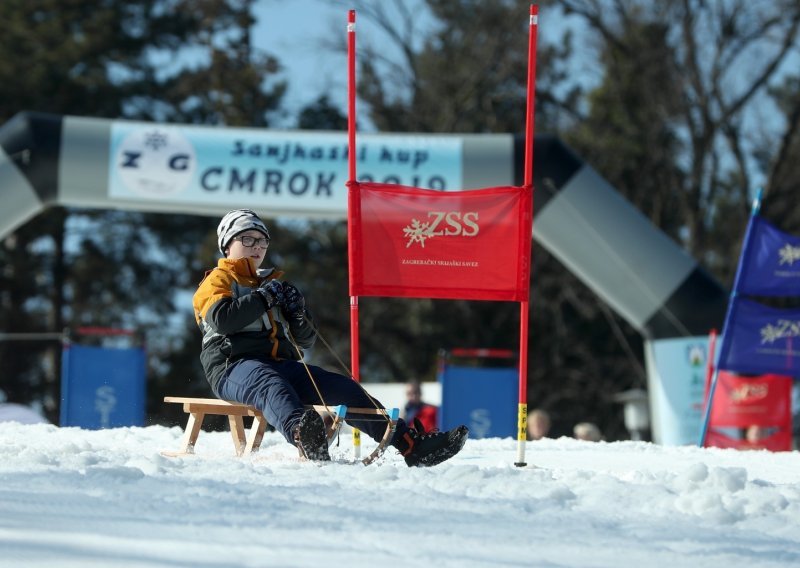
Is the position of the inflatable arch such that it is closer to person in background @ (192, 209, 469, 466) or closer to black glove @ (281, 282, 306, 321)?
person in background @ (192, 209, 469, 466)

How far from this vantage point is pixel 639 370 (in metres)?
22.3

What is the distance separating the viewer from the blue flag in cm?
939

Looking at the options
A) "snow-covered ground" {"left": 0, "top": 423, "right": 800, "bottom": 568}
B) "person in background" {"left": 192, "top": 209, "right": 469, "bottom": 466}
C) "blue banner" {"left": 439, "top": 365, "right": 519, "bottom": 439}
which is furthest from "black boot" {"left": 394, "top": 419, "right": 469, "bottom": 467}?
"blue banner" {"left": 439, "top": 365, "right": 519, "bottom": 439}

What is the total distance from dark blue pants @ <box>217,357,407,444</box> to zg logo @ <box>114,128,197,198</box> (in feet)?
20.1

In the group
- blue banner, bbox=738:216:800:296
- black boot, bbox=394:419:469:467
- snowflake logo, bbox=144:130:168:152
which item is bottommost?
black boot, bbox=394:419:469:467

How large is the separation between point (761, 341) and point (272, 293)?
5569 millimetres

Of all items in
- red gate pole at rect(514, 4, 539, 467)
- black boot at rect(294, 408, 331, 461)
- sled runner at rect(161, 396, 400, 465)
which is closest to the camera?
black boot at rect(294, 408, 331, 461)

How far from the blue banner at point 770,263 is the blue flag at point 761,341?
0.52 ft

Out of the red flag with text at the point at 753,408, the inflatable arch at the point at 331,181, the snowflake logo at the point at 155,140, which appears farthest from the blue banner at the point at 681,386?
the snowflake logo at the point at 155,140

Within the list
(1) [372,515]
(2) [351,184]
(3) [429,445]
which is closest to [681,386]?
(2) [351,184]

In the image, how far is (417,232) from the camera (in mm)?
5633

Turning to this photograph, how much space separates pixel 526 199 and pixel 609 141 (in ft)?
60.8

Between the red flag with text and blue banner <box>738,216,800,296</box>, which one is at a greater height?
blue banner <box>738,216,800,296</box>

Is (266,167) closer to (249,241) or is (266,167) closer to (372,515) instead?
(249,241)
